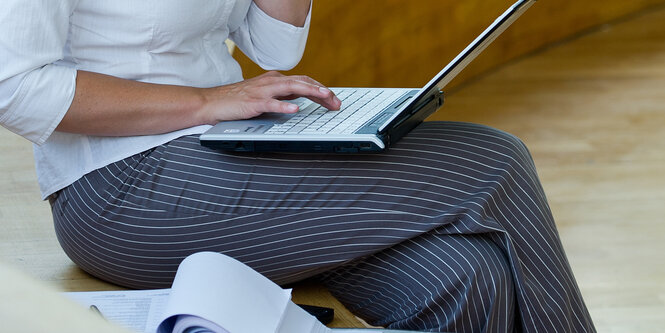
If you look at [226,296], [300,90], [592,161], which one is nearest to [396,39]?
[592,161]

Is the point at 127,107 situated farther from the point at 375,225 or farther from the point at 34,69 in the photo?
the point at 375,225

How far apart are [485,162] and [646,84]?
7.88ft

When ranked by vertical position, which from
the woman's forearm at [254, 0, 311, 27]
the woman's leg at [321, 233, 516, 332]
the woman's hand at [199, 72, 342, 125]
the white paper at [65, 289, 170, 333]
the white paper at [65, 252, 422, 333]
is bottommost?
the white paper at [65, 289, 170, 333]

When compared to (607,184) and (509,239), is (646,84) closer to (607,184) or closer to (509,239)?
(607,184)

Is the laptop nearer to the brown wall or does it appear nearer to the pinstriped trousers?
the pinstriped trousers

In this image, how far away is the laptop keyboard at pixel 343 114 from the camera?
3.09 ft

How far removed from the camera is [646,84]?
3148 mm

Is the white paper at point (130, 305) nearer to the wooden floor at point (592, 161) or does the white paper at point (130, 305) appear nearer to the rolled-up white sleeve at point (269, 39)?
the wooden floor at point (592, 161)

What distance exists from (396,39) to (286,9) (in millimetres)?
1634

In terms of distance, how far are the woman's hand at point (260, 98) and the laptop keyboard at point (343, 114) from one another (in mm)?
17

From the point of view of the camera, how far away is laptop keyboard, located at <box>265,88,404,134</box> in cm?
94

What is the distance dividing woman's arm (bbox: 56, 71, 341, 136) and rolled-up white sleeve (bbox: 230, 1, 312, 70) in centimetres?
27

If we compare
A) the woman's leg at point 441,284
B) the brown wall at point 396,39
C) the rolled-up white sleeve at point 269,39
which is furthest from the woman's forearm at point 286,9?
the brown wall at point 396,39

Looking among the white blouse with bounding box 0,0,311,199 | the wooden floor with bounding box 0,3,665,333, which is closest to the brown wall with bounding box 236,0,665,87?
the wooden floor with bounding box 0,3,665,333
